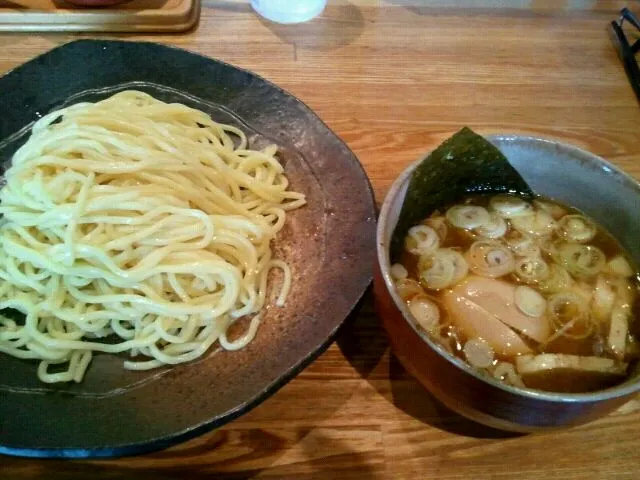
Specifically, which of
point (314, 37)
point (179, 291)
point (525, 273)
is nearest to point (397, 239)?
point (525, 273)

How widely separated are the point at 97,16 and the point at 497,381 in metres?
1.59

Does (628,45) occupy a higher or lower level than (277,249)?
higher

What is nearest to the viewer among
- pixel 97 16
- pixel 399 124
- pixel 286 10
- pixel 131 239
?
pixel 131 239

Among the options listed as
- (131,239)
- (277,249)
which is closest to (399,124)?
(277,249)

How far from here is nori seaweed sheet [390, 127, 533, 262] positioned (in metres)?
1.05

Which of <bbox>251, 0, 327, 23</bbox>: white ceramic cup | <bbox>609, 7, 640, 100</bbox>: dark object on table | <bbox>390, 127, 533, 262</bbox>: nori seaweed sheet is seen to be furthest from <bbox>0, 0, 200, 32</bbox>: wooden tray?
<bbox>609, 7, 640, 100</bbox>: dark object on table

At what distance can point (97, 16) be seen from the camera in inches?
70.4

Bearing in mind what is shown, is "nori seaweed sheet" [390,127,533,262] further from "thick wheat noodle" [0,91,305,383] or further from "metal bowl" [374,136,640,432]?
"thick wheat noodle" [0,91,305,383]

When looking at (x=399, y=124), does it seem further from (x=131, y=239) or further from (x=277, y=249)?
(x=131, y=239)

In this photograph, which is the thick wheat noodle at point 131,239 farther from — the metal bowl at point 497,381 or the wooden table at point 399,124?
the metal bowl at point 497,381

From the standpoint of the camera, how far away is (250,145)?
149cm

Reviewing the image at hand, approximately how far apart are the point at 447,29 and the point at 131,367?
57.8 inches

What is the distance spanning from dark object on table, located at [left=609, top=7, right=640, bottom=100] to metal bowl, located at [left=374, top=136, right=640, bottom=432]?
0.90 m

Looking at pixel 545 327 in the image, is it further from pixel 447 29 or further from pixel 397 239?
pixel 447 29
